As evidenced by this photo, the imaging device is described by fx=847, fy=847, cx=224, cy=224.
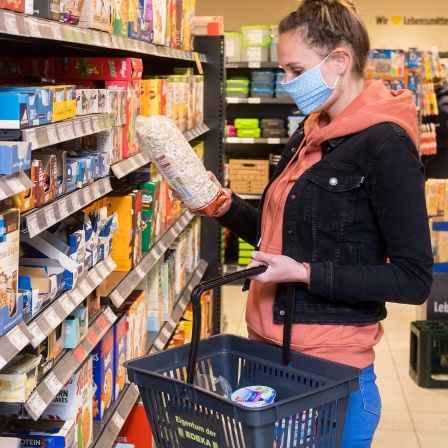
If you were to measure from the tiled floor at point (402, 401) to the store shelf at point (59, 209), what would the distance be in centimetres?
242

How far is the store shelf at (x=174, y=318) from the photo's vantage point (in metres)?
3.79

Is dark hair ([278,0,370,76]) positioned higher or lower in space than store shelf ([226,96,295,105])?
higher

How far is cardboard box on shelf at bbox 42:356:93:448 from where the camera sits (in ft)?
8.11

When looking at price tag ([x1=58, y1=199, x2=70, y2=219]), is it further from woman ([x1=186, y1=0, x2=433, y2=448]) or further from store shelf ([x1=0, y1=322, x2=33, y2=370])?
woman ([x1=186, y1=0, x2=433, y2=448])

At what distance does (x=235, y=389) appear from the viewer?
219 centimetres

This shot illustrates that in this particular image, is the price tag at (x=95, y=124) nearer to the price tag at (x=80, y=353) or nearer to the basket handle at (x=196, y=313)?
the price tag at (x=80, y=353)

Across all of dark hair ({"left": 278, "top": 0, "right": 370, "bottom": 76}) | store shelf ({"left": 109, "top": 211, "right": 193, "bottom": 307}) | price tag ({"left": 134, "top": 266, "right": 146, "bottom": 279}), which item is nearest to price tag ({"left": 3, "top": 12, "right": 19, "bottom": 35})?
dark hair ({"left": 278, "top": 0, "right": 370, "bottom": 76})

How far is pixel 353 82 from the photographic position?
7.29 feet

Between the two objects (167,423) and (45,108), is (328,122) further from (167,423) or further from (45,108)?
(167,423)

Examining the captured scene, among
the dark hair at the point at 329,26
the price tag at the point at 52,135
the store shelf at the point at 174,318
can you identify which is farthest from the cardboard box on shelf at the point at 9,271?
the store shelf at the point at 174,318

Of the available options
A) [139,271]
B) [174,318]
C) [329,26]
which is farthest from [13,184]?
[174,318]

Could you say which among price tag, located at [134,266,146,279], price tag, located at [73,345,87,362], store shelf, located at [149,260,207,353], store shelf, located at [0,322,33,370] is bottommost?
store shelf, located at [149,260,207,353]

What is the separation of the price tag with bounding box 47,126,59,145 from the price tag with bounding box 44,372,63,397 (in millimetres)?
609

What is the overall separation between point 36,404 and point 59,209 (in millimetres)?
492
